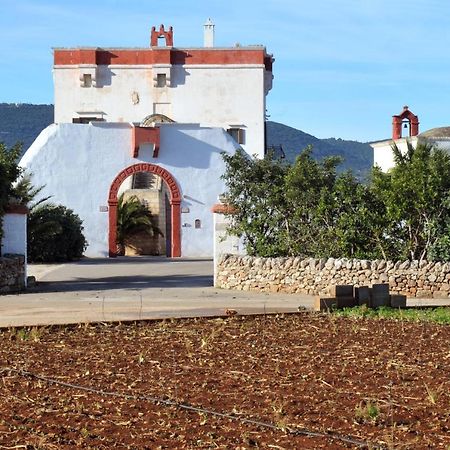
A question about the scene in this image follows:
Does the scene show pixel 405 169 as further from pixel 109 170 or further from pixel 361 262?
pixel 109 170

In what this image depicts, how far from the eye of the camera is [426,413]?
932 cm

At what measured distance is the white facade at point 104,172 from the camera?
41062 mm

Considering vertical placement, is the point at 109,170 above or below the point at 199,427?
above

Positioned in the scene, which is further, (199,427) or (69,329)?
(69,329)

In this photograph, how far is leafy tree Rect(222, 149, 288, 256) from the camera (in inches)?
963

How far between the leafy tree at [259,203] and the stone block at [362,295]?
234 inches

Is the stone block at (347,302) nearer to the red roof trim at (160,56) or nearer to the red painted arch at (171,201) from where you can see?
the red painted arch at (171,201)

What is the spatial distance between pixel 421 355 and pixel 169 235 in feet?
109

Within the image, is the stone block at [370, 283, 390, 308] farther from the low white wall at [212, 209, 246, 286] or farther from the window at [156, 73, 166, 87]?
the window at [156, 73, 166, 87]

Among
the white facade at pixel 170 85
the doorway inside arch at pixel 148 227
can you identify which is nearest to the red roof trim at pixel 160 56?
the white facade at pixel 170 85

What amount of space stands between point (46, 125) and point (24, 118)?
3.03 metres

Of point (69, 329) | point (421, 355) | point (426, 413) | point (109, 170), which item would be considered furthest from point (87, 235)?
point (426, 413)

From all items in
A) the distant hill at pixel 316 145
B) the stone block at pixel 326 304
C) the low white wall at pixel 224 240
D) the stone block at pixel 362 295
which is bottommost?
the stone block at pixel 326 304

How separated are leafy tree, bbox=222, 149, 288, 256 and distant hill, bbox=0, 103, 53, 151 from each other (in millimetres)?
118241
